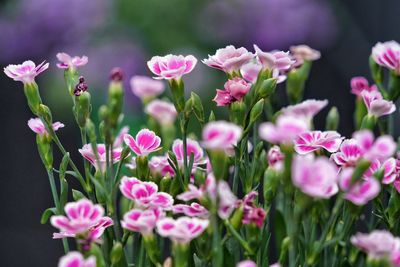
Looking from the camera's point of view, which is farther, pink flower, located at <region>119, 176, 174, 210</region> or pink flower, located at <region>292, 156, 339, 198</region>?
pink flower, located at <region>119, 176, 174, 210</region>

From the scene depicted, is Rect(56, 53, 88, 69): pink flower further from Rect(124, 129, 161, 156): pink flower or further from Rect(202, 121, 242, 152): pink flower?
Rect(202, 121, 242, 152): pink flower

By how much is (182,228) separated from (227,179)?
0.13m

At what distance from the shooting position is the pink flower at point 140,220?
0.49 metres

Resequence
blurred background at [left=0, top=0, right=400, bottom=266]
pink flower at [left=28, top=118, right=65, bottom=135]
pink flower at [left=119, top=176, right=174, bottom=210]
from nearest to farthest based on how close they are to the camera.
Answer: pink flower at [left=119, top=176, right=174, bottom=210], pink flower at [left=28, top=118, right=65, bottom=135], blurred background at [left=0, top=0, right=400, bottom=266]

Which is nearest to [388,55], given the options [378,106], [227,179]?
[378,106]

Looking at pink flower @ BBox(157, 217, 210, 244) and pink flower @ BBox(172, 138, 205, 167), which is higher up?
pink flower @ BBox(157, 217, 210, 244)

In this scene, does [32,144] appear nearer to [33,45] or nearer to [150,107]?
[33,45]

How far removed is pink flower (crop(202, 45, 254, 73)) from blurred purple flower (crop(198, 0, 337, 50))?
1.37 m

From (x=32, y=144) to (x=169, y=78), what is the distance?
1.83 meters

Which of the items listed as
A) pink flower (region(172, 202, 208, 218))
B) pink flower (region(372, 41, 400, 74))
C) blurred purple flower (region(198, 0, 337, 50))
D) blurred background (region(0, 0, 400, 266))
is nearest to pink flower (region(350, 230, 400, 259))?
pink flower (region(172, 202, 208, 218))

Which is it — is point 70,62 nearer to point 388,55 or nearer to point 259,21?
point 388,55

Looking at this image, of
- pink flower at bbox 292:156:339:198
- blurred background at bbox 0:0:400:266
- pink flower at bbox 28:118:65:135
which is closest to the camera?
pink flower at bbox 292:156:339:198

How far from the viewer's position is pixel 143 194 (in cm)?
52

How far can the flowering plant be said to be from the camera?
1.51 feet
